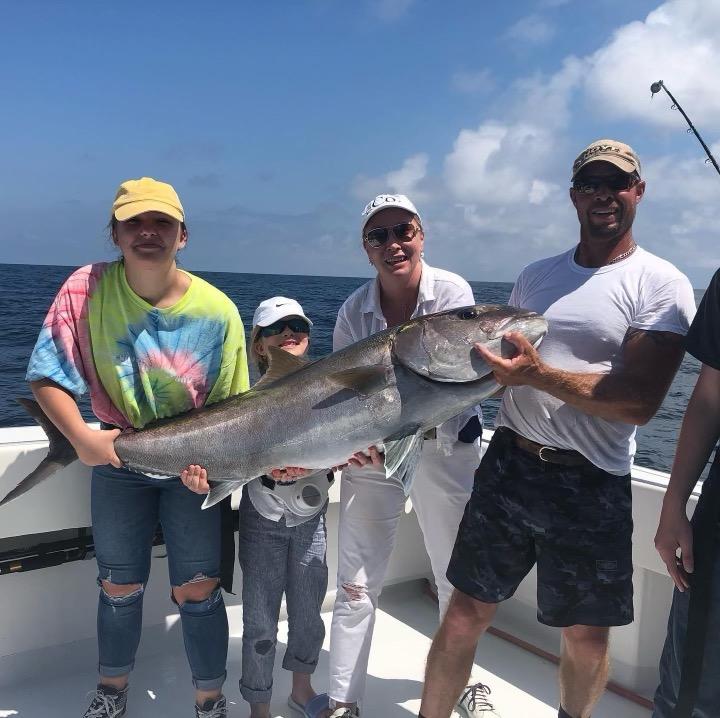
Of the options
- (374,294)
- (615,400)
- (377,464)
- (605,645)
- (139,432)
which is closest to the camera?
(615,400)

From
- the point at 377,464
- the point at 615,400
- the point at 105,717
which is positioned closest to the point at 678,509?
the point at 615,400

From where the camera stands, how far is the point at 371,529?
11.0ft

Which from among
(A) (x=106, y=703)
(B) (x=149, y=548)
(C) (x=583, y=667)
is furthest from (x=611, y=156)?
(A) (x=106, y=703)

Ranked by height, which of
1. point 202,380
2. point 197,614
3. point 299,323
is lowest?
point 197,614

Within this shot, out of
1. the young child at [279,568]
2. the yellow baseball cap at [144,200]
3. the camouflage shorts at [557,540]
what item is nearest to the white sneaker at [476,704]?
the young child at [279,568]

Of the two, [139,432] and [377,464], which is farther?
[377,464]

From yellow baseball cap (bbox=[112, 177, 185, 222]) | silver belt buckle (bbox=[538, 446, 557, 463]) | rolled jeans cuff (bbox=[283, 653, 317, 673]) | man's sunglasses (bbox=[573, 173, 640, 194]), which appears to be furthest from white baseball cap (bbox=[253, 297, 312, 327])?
rolled jeans cuff (bbox=[283, 653, 317, 673])

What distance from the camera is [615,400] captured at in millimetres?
2584

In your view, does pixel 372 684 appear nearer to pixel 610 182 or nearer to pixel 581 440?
pixel 581 440

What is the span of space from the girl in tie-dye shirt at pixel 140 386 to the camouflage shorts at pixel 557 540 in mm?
1298

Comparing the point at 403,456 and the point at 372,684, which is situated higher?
the point at 403,456

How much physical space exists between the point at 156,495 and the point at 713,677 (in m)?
2.44

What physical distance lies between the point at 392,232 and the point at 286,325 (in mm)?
731

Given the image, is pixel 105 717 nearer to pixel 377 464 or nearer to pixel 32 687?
pixel 32 687
